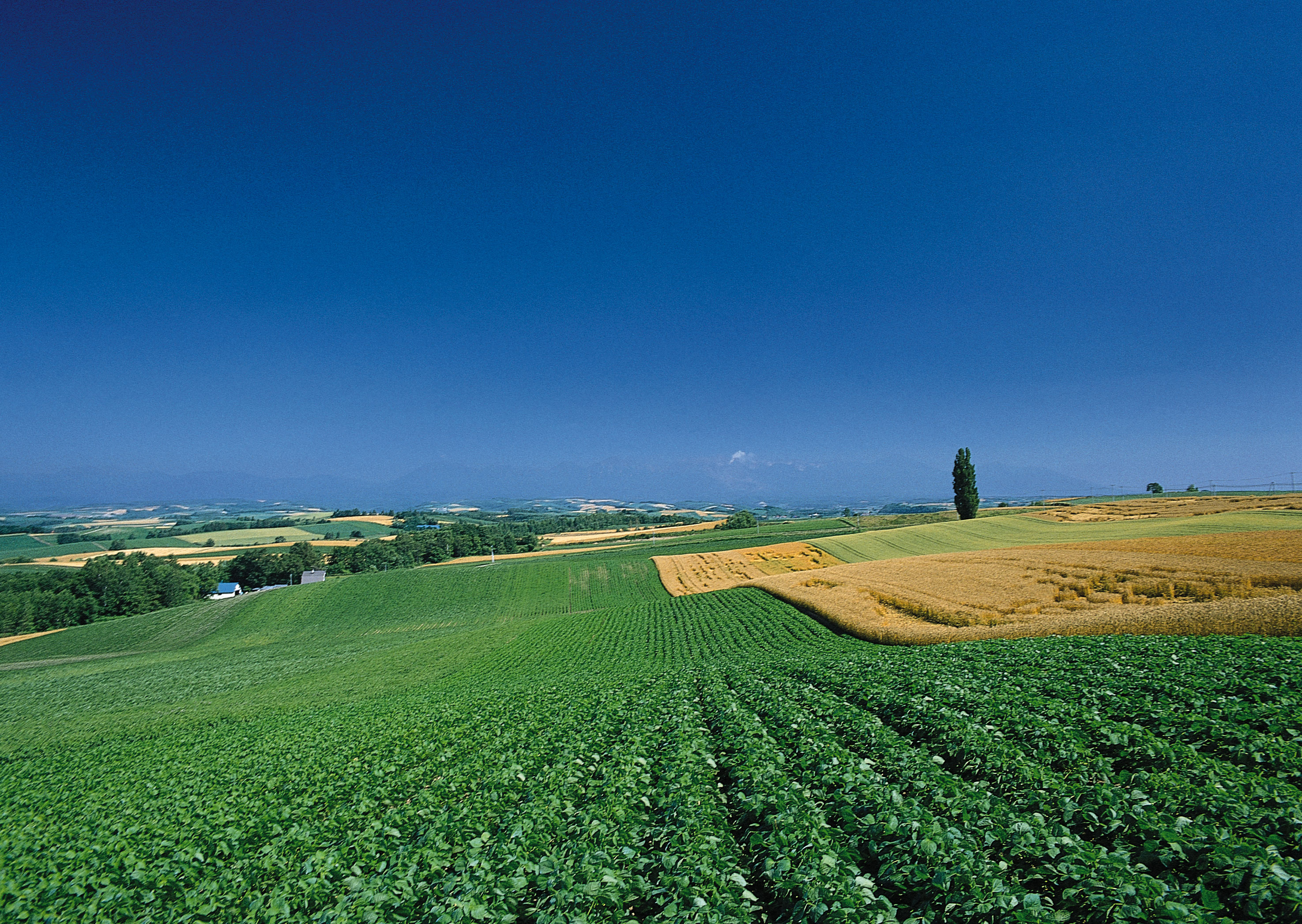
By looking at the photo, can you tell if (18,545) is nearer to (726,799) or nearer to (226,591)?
(226,591)

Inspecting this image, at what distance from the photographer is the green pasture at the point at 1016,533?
172 feet

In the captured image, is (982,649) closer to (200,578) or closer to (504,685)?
(504,685)

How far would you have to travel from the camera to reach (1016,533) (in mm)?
68750

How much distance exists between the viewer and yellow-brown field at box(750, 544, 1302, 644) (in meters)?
21.3

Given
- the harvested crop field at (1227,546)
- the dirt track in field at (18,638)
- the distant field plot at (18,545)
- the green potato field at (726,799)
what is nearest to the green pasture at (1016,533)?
the harvested crop field at (1227,546)

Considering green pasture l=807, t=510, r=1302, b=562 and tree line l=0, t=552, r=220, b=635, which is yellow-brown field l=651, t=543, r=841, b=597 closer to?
green pasture l=807, t=510, r=1302, b=562

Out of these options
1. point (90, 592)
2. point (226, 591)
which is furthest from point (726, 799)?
point (226, 591)

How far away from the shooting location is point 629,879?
5.87 metres

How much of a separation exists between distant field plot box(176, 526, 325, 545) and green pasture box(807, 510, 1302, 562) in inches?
5623

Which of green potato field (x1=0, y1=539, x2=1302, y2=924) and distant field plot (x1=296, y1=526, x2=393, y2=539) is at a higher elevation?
green potato field (x1=0, y1=539, x2=1302, y2=924)

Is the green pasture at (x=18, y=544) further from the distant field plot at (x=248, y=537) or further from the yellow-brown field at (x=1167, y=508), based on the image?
the yellow-brown field at (x=1167, y=508)

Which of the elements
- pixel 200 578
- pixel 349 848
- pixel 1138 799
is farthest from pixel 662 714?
pixel 200 578

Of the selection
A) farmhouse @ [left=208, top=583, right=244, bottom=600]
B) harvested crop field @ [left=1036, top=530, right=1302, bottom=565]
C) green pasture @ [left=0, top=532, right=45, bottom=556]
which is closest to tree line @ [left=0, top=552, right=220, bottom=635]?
farmhouse @ [left=208, top=583, right=244, bottom=600]

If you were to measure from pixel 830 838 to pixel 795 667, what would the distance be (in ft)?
50.7
